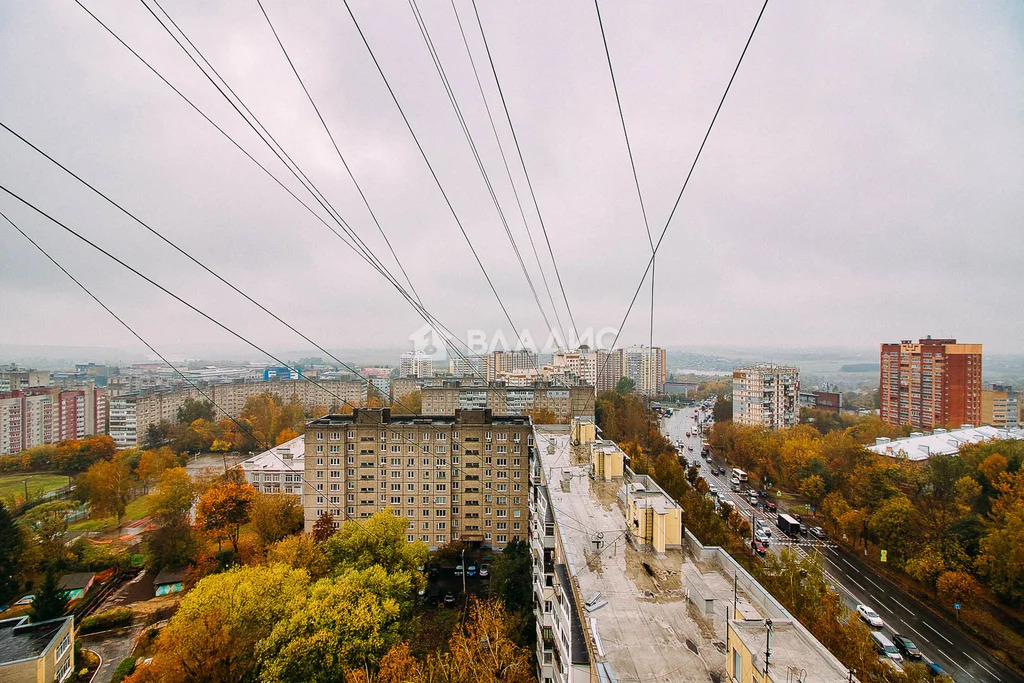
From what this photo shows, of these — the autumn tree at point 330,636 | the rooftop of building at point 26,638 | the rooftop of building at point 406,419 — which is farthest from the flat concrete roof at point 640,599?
the rooftop of building at point 26,638

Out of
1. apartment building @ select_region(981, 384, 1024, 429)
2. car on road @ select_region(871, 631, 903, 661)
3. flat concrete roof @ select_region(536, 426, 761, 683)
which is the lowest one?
car on road @ select_region(871, 631, 903, 661)

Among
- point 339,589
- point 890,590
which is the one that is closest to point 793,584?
point 890,590

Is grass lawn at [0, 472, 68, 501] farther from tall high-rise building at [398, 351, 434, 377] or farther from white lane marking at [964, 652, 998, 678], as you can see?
tall high-rise building at [398, 351, 434, 377]

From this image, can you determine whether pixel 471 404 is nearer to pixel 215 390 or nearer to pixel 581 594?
pixel 215 390

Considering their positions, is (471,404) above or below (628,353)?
below

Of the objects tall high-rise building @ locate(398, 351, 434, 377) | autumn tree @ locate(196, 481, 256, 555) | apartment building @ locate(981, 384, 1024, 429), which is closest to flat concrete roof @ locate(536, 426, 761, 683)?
autumn tree @ locate(196, 481, 256, 555)

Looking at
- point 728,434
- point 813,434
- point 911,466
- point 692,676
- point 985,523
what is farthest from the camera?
point 728,434
